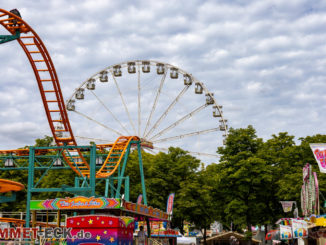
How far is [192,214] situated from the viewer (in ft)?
166

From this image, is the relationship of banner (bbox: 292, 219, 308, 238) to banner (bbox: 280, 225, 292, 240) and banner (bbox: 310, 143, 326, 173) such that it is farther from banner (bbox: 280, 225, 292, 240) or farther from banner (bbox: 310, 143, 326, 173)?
banner (bbox: 310, 143, 326, 173)

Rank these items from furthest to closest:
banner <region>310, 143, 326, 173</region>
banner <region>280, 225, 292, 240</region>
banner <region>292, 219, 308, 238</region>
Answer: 1. banner <region>280, 225, 292, 240</region>
2. banner <region>292, 219, 308, 238</region>
3. banner <region>310, 143, 326, 173</region>

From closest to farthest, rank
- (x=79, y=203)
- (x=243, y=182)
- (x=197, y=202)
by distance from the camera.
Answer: (x=79, y=203)
(x=243, y=182)
(x=197, y=202)

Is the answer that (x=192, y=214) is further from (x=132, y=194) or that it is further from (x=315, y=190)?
(x=315, y=190)

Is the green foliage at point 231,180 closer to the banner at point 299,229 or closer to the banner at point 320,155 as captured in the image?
the banner at point 299,229

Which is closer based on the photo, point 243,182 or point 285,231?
point 285,231

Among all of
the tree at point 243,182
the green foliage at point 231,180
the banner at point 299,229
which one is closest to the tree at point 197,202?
the green foliage at point 231,180

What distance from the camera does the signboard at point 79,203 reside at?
76.0 feet

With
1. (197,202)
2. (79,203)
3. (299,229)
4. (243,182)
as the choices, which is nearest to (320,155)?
(299,229)

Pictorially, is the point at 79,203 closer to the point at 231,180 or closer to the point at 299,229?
the point at 299,229

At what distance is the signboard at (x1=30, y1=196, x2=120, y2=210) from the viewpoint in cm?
2316

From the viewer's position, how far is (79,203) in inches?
939

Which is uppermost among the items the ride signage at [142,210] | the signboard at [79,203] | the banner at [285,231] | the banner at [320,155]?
the banner at [320,155]

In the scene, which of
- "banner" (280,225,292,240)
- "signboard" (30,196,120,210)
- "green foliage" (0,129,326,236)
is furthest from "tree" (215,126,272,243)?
"signboard" (30,196,120,210)
